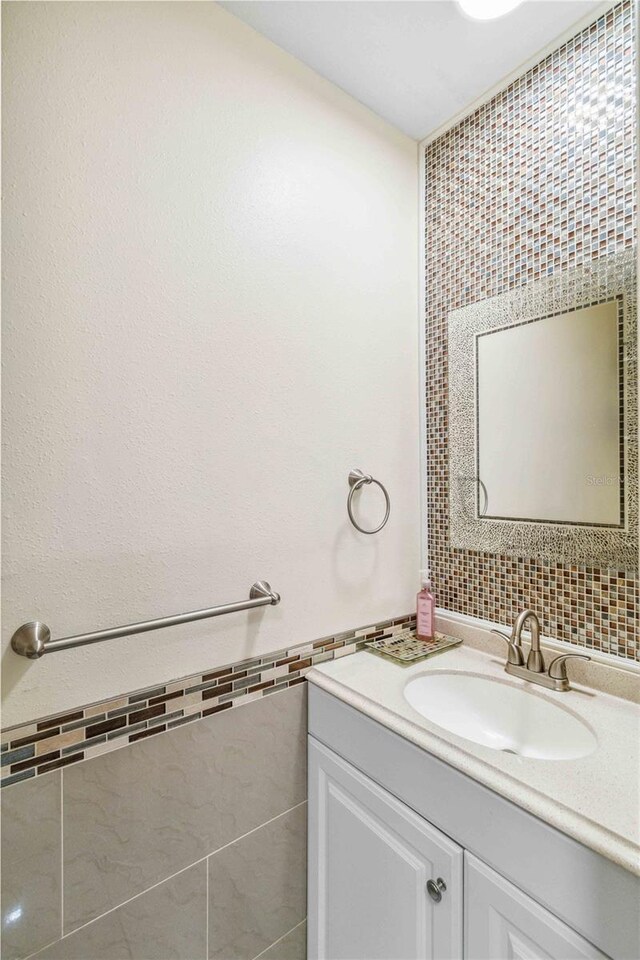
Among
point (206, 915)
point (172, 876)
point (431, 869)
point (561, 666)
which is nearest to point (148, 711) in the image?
point (172, 876)

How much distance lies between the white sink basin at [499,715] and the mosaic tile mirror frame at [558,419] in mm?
373

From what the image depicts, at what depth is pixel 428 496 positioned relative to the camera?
5.04ft

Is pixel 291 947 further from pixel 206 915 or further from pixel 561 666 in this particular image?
pixel 561 666

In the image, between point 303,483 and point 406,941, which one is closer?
point 406,941

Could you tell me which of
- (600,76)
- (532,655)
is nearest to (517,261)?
(600,76)

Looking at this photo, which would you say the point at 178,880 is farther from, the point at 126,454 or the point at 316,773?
the point at 126,454

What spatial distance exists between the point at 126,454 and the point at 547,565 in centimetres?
111

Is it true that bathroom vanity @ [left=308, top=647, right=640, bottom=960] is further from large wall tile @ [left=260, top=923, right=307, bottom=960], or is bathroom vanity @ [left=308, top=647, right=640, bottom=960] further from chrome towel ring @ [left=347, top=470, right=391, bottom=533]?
chrome towel ring @ [left=347, top=470, right=391, bottom=533]

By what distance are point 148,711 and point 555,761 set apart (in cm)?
83

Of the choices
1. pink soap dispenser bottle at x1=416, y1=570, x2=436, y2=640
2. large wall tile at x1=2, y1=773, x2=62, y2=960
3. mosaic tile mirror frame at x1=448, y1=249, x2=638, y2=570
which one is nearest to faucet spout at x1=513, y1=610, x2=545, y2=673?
mosaic tile mirror frame at x1=448, y1=249, x2=638, y2=570

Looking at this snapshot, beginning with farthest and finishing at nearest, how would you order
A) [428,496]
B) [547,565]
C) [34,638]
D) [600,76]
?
[428,496], [547,565], [600,76], [34,638]

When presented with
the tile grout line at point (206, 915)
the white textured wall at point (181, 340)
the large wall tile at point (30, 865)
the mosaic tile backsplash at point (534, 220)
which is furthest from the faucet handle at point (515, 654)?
the large wall tile at point (30, 865)

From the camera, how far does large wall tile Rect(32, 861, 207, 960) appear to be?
2.93 feet

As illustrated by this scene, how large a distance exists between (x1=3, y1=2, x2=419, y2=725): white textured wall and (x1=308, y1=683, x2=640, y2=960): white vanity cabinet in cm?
35
